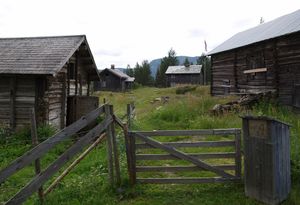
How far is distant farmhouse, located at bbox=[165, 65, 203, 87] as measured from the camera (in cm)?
6081

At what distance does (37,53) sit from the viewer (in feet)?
45.0

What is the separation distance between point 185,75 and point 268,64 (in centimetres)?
4465

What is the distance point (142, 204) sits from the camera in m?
5.87

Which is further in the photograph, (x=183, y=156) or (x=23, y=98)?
(x=23, y=98)

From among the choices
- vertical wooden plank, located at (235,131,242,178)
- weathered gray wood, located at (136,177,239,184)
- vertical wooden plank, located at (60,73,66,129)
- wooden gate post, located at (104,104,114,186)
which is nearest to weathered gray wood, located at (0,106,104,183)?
wooden gate post, located at (104,104,114,186)

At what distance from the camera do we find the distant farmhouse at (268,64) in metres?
15.3

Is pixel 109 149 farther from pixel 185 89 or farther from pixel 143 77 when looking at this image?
pixel 143 77

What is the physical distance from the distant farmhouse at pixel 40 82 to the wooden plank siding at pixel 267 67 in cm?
943

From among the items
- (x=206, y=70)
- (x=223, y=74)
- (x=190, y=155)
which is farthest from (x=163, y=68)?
(x=190, y=155)

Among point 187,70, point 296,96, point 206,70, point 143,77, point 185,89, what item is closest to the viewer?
point 296,96

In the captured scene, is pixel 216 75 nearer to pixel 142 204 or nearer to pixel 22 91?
pixel 22 91

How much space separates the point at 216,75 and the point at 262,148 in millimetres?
20346

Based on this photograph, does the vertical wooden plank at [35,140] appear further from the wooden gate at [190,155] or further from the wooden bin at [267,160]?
the wooden bin at [267,160]

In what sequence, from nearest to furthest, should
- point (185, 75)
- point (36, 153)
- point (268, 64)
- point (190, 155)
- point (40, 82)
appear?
point (36, 153) < point (190, 155) < point (40, 82) < point (268, 64) < point (185, 75)
